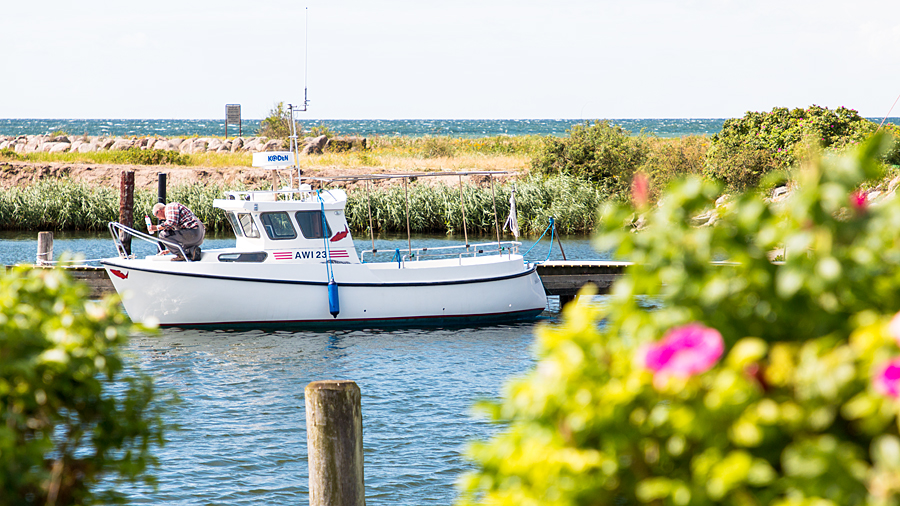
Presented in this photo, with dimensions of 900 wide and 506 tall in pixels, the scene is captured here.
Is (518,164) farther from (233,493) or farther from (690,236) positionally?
(690,236)

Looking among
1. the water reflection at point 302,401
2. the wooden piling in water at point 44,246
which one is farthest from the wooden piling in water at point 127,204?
the water reflection at point 302,401

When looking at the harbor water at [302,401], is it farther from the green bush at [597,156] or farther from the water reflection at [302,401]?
the green bush at [597,156]

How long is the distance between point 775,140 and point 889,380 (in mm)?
30407

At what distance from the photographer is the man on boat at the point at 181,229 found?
1476 centimetres

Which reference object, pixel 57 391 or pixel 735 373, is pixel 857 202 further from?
pixel 57 391

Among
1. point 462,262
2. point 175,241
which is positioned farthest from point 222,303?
point 462,262

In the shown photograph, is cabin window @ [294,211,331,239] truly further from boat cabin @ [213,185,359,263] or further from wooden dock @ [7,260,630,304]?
wooden dock @ [7,260,630,304]

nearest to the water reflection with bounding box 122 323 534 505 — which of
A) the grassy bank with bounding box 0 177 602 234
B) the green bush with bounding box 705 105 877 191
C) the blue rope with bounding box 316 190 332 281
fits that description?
the blue rope with bounding box 316 190 332 281

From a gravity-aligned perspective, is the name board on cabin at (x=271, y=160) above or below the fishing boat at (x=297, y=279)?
above

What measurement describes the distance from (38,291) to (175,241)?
497 inches

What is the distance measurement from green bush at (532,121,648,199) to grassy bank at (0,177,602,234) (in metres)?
1.98

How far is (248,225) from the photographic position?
15516mm

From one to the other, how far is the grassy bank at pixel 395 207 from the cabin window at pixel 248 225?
13.7 meters

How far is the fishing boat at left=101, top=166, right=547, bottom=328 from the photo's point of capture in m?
14.8
